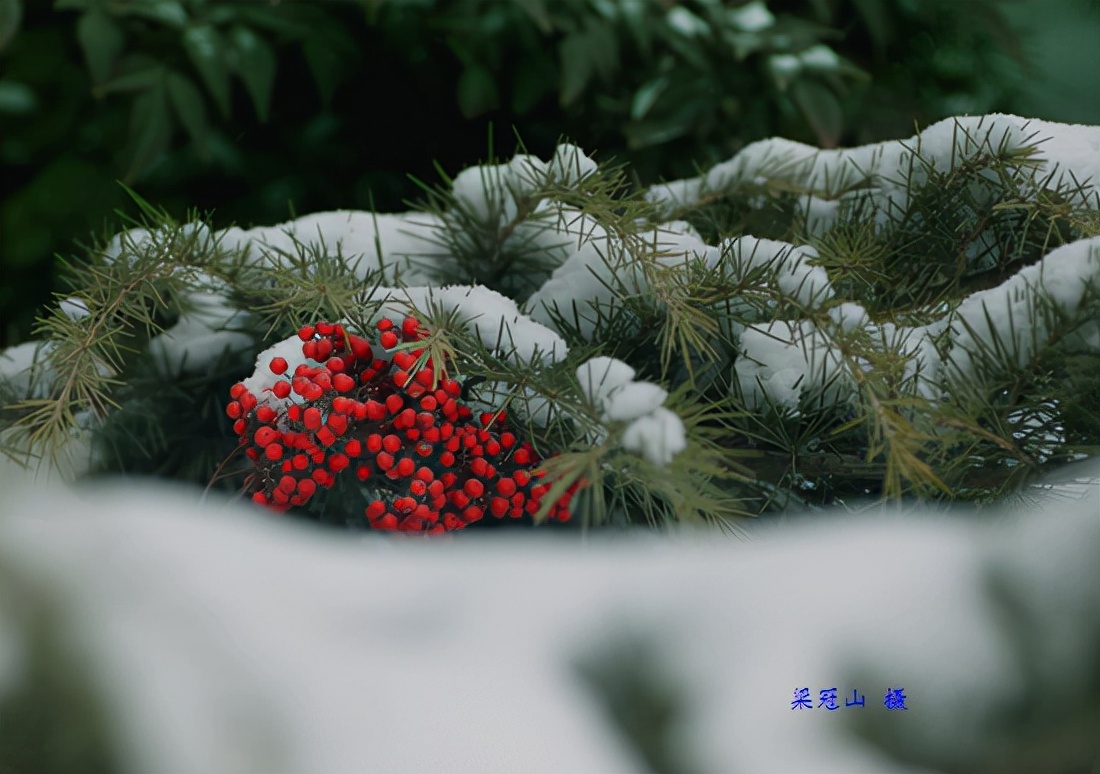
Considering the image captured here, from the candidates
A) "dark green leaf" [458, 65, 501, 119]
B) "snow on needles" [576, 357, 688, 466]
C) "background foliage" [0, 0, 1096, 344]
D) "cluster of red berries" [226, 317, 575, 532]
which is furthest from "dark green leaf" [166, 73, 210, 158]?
"snow on needles" [576, 357, 688, 466]

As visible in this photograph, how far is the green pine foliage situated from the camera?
1.46 ft

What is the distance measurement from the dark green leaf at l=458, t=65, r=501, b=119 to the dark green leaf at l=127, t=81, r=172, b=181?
0.91 feet

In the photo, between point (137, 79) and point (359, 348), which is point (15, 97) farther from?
point (359, 348)

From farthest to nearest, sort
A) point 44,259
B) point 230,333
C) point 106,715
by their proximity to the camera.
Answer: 1. point 44,259
2. point 230,333
3. point 106,715

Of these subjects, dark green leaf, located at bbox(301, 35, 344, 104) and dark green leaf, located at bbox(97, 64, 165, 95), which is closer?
dark green leaf, located at bbox(97, 64, 165, 95)

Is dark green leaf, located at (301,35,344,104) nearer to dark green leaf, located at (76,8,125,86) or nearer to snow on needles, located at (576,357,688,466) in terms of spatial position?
dark green leaf, located at (76,8,125,86)

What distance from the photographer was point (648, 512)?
0.47m

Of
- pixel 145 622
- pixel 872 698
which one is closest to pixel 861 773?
pixel 872 698

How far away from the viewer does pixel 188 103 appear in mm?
878

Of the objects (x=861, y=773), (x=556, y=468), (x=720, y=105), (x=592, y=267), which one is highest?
(x=720, y=105)

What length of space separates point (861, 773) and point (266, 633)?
0.23 m

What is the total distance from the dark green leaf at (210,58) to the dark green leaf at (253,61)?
2cm

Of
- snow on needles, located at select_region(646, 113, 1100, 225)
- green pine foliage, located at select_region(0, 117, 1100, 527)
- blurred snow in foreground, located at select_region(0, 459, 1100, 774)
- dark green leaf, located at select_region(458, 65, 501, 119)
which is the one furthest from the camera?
dark green leaf, located at select_region(458, 65, 501, 119)

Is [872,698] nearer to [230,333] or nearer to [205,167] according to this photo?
[230,333]
